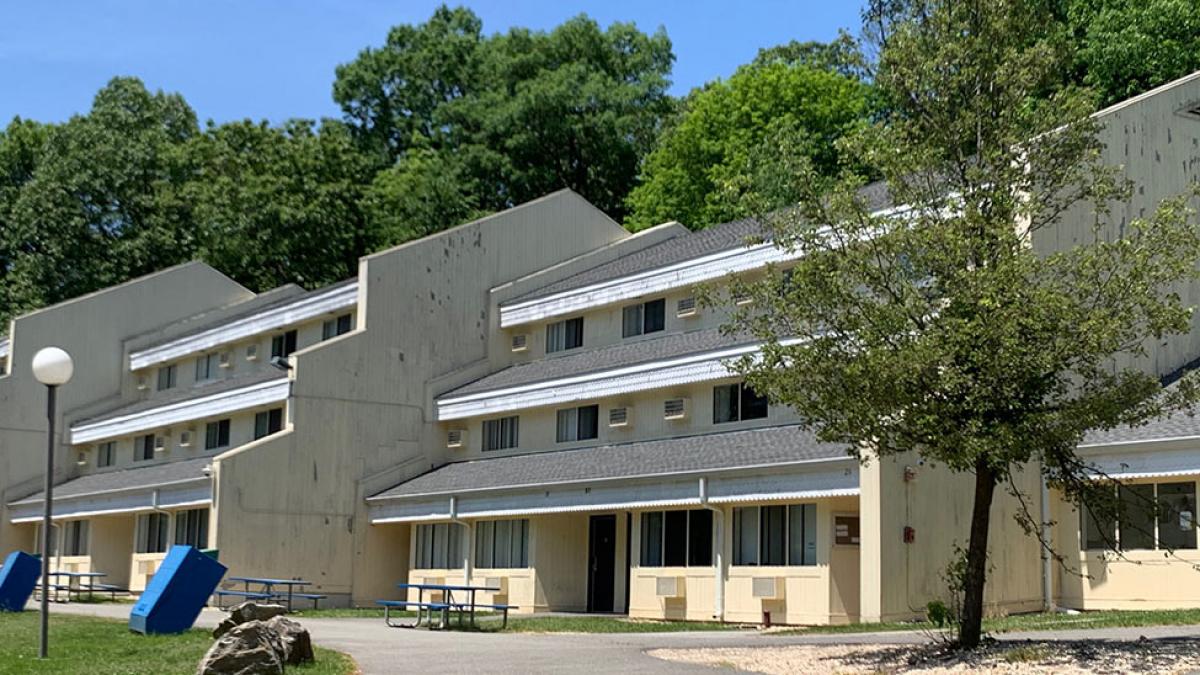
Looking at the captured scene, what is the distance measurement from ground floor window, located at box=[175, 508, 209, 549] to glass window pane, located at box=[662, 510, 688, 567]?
15526 mm

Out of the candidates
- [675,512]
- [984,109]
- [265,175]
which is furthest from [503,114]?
[984,109]

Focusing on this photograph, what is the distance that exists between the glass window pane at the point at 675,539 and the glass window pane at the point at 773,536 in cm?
255

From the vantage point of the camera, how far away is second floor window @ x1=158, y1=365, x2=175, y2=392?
54.8m

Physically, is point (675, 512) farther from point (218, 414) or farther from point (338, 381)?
point (218, 414)

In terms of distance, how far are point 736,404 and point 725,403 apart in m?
0.38

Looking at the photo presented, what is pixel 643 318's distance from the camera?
40.6 m

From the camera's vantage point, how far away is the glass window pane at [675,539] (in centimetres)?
3262

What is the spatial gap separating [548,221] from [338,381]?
8.73 metres

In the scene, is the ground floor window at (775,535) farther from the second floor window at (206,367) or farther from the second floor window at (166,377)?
the second floor window at (166,377)

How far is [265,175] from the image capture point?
220ft

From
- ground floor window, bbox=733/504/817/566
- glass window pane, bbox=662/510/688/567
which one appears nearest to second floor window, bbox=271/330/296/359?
glass window pane, bbox=662/510/688/567

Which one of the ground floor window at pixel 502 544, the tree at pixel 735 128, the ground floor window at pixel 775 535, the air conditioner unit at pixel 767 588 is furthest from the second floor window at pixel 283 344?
the air conditioner unit at pixel 767 588

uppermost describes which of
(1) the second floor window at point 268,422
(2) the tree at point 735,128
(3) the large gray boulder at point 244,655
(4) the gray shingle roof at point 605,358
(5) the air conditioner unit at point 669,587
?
(2) the tree at point 735,128

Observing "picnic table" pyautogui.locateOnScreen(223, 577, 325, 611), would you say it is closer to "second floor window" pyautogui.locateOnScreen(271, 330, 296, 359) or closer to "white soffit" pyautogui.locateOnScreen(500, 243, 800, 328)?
"white soffit" pyautogui.locateOnScreen(500, 243, 800, 328)
